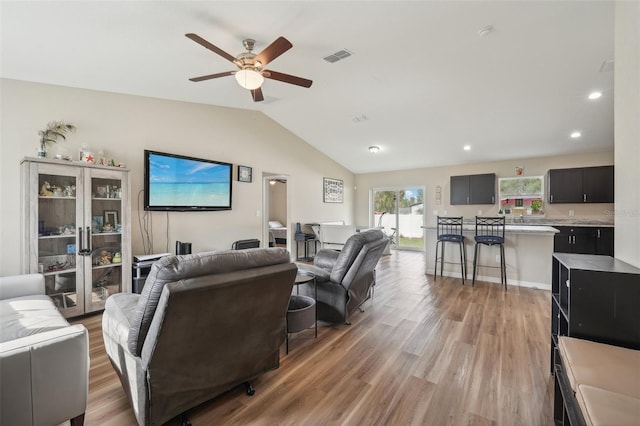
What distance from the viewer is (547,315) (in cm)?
318

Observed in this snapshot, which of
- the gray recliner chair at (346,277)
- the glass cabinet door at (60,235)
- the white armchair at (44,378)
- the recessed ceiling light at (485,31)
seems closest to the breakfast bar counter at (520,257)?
the gray recliner chair at (346,277)

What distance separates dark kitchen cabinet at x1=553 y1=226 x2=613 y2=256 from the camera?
5246mm

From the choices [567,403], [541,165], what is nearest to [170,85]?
[567,403]

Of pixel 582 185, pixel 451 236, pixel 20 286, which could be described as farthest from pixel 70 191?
pixel 582 185

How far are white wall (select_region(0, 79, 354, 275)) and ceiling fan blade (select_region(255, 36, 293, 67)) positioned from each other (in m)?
2.48

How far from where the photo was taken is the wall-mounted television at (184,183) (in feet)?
13.1

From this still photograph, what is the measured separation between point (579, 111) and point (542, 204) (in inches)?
101

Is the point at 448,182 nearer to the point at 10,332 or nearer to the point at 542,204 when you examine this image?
the point at 542,204

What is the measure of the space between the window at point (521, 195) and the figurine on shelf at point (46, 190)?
27.3ft

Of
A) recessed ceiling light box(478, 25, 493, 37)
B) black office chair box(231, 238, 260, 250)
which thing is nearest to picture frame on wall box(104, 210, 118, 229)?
black office chair box(231, 238, 260, 250)

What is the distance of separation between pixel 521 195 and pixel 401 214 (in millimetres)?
3004

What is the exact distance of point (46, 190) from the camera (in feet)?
9.56

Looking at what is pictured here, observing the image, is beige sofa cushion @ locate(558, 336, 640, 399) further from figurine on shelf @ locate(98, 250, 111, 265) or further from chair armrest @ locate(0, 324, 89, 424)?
figurine on shelf @ locate(98, 250, 111, 265)

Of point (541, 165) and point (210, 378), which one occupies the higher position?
point (541, 165)
